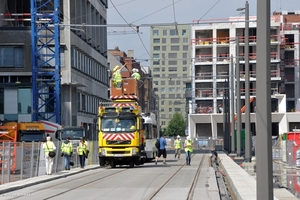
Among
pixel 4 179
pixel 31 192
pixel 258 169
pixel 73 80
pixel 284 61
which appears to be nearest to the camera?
pixel 258 169

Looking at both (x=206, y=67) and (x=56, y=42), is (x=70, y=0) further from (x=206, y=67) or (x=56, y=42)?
(x=206, y=67)

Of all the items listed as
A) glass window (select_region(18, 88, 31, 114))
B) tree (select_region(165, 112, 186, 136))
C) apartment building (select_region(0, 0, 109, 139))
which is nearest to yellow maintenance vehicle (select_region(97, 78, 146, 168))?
apartment building (select_region(0, 0, 109, 139))

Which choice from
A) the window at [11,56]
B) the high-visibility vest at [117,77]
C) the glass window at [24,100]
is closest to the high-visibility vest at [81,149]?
the high-visibility vest at [117,77]

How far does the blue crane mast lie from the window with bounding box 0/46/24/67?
6.27ft

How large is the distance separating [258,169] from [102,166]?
29.6 meters

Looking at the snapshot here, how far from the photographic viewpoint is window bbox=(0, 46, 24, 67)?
6525 cm

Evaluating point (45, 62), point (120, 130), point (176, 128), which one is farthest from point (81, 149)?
point (176, 128)

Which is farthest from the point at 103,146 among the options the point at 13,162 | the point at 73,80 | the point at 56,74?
the point at 73,80

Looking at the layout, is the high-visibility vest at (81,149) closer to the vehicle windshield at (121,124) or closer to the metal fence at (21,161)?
the vehicle windshield at (121,124)

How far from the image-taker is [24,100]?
217ft

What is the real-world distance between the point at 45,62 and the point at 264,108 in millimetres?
51704

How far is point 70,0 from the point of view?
6869cm

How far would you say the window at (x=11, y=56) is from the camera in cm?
6525

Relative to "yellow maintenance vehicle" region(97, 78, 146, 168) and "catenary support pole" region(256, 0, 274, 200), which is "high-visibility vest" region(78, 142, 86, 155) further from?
"catenary support pole" region(256, 0, 274, 200)
